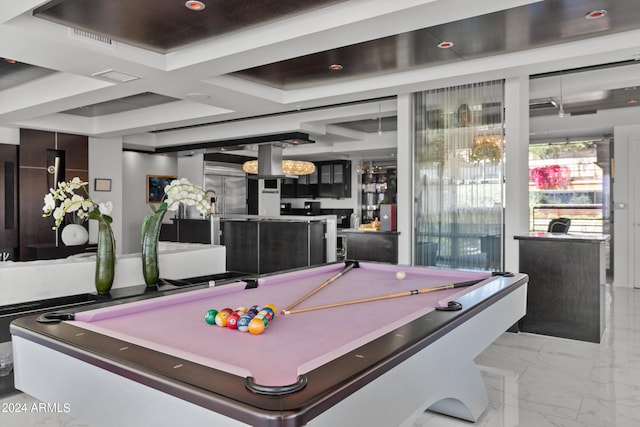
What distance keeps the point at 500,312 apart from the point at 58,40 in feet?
11.6

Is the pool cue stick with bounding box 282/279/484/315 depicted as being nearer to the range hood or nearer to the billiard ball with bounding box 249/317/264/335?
the billiard ball with bounding box 249/317/264/335

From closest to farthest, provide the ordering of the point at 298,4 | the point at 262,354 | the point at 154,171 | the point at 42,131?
the point at 262,354 < the point at 298,4 < the point at 42,131 < the point at 154,171

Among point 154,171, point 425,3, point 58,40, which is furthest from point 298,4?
point 154,171

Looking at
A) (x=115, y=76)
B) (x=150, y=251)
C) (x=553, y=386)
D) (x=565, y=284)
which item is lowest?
(x=553, y=386)

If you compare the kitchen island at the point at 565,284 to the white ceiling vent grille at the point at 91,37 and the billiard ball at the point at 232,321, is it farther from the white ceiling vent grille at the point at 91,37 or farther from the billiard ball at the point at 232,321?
the white ceiling vent grille at the point at 91,37

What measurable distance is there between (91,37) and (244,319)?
3028 millimetres

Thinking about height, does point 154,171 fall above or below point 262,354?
above

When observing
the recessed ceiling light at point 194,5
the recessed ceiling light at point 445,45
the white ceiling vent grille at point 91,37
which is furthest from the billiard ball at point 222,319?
the recessed ceiling light at point 445,45

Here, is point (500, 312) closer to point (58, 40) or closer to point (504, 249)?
point (504, 249)

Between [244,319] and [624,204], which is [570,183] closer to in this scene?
[624,204]

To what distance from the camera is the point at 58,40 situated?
3.49 m

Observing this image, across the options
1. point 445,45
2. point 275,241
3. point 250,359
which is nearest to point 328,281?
point 250,359

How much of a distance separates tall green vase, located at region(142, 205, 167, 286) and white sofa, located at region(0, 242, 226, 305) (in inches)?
12.0

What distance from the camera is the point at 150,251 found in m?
3.53
